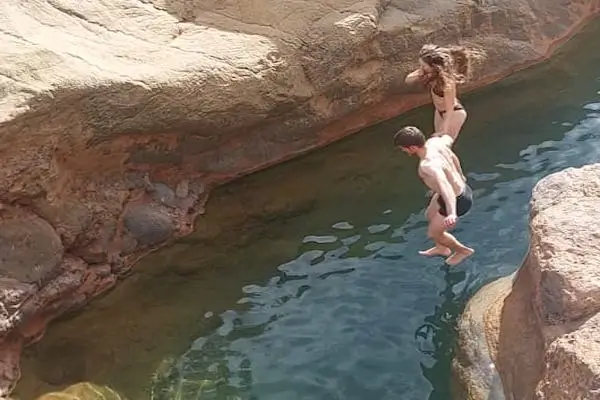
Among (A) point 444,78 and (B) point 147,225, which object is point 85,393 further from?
(A) point 444,78

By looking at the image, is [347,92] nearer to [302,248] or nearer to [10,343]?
[302,248]

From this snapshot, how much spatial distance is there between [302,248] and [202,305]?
1.11 m

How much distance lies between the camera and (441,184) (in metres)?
6.42

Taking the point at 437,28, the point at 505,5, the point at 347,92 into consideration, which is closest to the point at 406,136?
the point at 347,92

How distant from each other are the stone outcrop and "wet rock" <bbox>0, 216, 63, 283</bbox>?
10.6 ft

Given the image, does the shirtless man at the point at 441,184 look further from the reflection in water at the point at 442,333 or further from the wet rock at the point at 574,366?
the wet rock at the point at 574,366

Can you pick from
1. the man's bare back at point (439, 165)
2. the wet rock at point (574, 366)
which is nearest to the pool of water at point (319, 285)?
the man's bare back at point (439, 165)

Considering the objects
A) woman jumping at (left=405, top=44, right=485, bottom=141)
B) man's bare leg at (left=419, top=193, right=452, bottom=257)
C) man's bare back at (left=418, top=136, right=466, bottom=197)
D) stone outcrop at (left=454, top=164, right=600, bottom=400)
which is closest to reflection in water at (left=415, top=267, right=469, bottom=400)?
stone outcrop at (left=454, top=164, right=600, bottom=400)

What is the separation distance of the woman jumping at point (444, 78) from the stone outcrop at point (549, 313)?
3.12 ft

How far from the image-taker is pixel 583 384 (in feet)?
15.1

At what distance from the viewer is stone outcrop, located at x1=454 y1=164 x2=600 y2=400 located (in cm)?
487

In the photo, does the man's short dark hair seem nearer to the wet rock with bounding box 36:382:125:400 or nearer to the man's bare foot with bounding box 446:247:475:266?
the man's bare foot with bounding box 446:247:475:266

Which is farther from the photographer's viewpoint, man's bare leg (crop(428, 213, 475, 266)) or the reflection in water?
man's bare leg (crop(428, 213, 475, 266))

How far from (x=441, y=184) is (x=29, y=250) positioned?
317 cm
